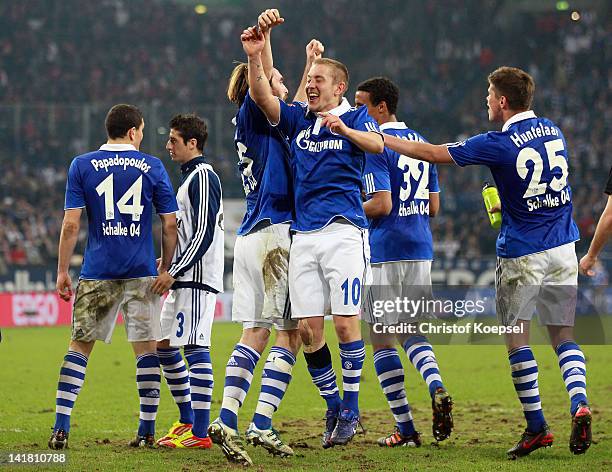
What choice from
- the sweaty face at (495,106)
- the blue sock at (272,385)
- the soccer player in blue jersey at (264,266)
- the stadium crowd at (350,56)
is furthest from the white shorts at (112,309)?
the stadium crowd at (350,56)

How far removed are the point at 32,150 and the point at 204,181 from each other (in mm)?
20552

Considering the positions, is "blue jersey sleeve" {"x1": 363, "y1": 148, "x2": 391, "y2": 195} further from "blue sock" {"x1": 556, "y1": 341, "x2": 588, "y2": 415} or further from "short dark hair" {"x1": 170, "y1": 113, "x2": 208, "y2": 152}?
"blue sock" {"x1": 556, "y1": 341, "x2": 588, "y2": 415}

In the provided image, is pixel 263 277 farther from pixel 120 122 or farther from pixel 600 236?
pixel 600 236

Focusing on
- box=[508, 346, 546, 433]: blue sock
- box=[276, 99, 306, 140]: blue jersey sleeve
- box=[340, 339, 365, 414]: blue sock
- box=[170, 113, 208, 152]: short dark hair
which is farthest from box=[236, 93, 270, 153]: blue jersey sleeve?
box=[508, 346, 546, 433]: blue sock

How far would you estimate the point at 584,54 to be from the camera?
32031 mm

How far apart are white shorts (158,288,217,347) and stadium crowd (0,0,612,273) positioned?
20280mm

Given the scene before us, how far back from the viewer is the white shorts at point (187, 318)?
704 centimetres

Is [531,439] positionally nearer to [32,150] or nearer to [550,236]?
[550,236]

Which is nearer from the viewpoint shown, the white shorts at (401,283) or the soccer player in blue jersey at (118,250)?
the soccer player in blue jersey at (118,250)

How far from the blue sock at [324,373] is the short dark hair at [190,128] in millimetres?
1699

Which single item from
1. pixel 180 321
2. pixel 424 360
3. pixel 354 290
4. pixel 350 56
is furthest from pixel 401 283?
pixel 350 56

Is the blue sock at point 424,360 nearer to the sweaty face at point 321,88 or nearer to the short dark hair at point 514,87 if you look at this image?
the short dark hair at point 514,87

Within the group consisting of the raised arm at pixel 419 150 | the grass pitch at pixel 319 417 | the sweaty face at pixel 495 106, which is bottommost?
the grass pitch at pixel 319 417

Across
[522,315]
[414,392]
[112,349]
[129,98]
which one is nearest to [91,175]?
[522,315]
